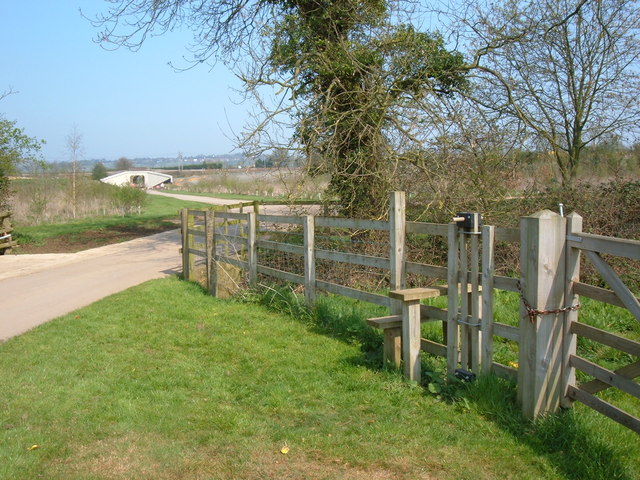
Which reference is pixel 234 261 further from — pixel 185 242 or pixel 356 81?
pixel 356 81

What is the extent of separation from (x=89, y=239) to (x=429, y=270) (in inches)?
672

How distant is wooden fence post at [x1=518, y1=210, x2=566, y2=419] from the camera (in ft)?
14.7

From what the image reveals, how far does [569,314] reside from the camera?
459 centimetres

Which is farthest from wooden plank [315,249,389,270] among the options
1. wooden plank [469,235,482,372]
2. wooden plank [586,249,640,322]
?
wooden plank [586,249,640,322]

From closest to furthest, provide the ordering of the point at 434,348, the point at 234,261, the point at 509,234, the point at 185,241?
the point at 509,234, the point at 434,348, the point at 234,261, the point at 185,241

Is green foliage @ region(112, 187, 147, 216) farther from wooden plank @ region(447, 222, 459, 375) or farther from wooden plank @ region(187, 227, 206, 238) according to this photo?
wooden plank @ region(447, 222, 459, 375)

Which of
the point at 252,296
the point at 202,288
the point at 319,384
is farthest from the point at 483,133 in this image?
the point at 319,384

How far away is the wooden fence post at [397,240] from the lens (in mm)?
6457

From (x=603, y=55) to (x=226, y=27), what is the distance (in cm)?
947

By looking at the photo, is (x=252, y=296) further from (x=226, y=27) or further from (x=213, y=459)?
(x=226, y=27)

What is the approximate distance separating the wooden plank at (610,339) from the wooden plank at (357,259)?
2529 mm

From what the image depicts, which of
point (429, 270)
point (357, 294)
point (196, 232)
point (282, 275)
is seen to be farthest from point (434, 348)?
point (196, 232)

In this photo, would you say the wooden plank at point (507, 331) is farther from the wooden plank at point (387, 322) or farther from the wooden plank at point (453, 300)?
the wooden plank at point (387, 322)

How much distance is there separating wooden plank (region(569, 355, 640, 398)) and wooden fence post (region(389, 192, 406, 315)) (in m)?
2.21
